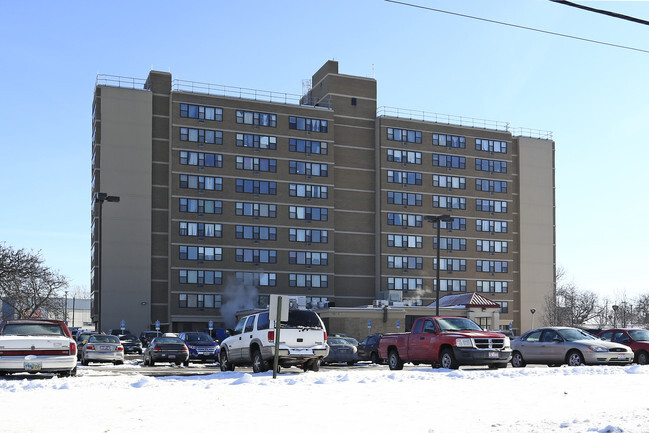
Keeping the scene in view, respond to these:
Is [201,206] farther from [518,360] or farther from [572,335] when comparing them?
[572,335]

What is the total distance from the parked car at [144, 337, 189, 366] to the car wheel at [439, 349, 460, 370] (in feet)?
40.9

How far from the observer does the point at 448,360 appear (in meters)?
23.6

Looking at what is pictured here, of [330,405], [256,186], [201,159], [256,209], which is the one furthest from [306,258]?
[330,405]

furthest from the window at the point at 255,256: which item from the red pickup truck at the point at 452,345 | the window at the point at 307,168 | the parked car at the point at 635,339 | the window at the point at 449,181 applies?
the red pickup truck at the point at 452,345

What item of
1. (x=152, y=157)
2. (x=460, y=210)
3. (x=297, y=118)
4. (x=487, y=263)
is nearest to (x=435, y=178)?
(x=460, y=210)

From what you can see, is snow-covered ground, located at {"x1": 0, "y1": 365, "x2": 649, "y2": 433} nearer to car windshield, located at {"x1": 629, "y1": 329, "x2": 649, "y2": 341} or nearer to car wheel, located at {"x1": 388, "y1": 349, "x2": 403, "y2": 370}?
car wheel, located at {"x1": 388, "y1": 349, "x2": 403, "y2": 370}

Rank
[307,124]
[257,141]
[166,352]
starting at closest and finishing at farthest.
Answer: [166,352] < [257,141] < [307,124]

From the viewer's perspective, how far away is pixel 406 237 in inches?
3666

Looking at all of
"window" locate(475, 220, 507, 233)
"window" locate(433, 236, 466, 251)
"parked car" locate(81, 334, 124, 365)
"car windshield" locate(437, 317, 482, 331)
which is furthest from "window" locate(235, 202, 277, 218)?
"car windshield" locate(437, 317, 482, 331)

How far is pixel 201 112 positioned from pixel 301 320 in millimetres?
63827

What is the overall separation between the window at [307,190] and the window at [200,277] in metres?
12.7

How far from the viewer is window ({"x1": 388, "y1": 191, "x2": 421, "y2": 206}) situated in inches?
3647

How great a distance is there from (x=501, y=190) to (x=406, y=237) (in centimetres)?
1562

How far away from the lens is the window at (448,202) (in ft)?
313
